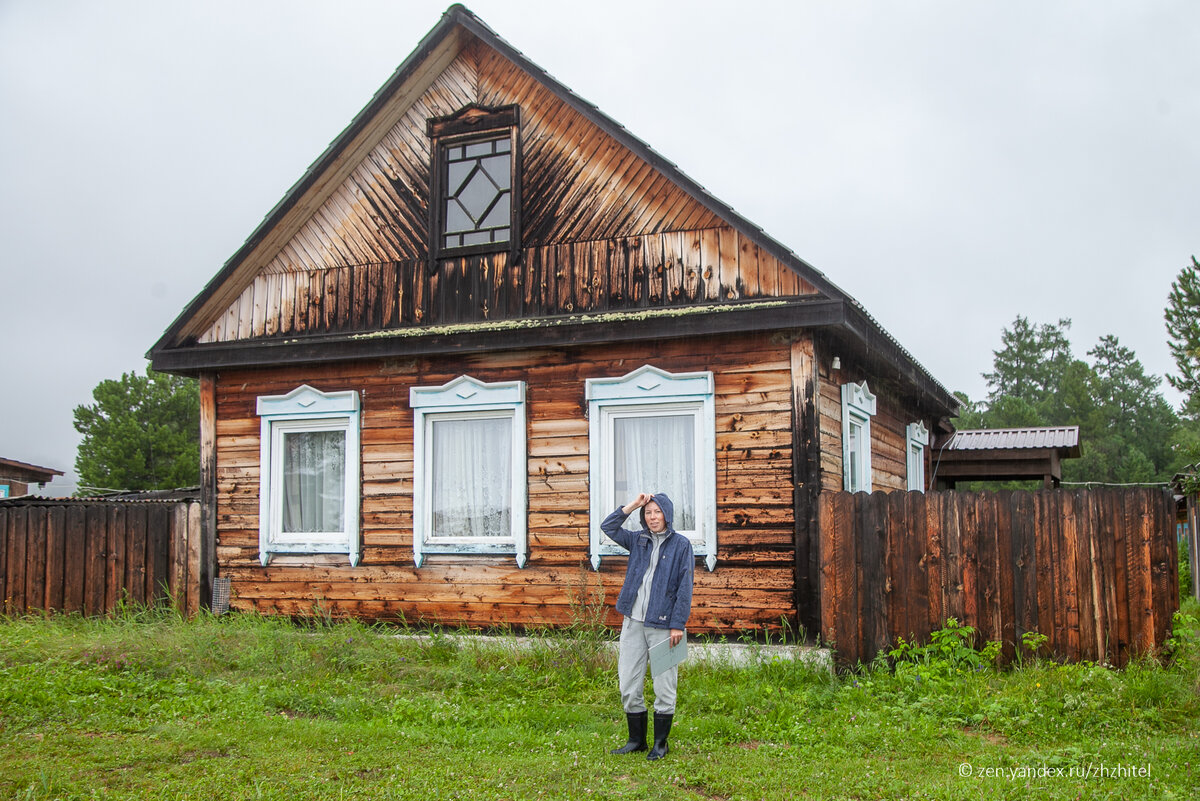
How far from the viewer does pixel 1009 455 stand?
52.1ft

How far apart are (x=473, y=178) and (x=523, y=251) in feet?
3.80

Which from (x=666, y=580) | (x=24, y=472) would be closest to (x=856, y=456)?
(x=666, y=580)

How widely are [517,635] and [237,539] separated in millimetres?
3635

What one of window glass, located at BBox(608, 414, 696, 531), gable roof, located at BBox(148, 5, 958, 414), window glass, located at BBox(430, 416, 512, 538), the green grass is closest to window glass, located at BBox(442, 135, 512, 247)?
gable roof, located at BBox(148, 5, 958, 414)

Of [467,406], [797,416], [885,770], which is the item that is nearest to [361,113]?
[467,406]

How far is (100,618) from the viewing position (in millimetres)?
11086

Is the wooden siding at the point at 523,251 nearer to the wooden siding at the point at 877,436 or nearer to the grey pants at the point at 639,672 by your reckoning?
the wooden siding at the point at 877,436

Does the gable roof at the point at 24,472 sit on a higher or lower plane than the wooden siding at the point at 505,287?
lower

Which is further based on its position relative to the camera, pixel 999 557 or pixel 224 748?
pixel 999 557

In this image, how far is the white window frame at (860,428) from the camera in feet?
32.9

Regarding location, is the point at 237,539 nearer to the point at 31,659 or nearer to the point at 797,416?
the point at 31,659

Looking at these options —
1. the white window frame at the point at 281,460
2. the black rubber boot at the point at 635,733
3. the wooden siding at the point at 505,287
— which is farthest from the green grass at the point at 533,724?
the wooden siding at the point at 505,287

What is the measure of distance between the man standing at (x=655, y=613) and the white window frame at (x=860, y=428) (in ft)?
13.2

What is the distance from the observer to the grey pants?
6.14m
